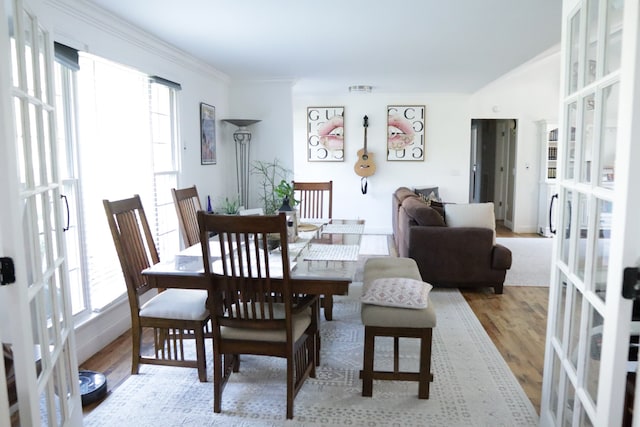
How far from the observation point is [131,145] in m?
3.69

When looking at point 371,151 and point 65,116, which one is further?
point 371,151

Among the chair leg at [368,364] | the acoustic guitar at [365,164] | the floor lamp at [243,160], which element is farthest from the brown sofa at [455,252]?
the acoustic guitar at [365,164]

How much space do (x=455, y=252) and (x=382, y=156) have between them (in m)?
3.49

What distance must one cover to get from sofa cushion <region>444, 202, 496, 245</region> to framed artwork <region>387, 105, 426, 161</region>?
10.3 feet

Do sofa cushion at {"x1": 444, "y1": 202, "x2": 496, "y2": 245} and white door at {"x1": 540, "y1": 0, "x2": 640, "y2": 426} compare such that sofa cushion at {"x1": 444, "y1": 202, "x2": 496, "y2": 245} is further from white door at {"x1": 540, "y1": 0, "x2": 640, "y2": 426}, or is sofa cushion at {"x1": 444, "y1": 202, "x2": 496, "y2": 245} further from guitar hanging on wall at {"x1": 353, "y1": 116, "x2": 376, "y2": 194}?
guitar hanging on wall at {"x1": 353, "y1": 116, "x2": 376, "y2": 194}

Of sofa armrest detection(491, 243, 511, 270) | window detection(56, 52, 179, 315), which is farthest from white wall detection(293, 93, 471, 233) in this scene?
window detection(56, 52, 179, 315)

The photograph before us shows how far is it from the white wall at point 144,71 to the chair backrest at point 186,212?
0.74 meters

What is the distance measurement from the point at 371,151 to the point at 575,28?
19.1 feet

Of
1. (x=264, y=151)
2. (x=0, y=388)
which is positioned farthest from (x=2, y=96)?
(x=264, y=151)

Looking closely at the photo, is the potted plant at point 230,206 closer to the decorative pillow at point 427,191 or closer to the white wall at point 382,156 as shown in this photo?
the white wall at point 382,156

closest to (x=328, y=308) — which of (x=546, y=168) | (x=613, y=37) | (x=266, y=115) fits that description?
(x=613, y=37)

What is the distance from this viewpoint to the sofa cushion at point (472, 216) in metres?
4.46

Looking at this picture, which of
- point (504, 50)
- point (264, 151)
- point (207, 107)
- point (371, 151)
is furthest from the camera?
point (371, 151)

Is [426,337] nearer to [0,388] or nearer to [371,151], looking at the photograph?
[0,388]
